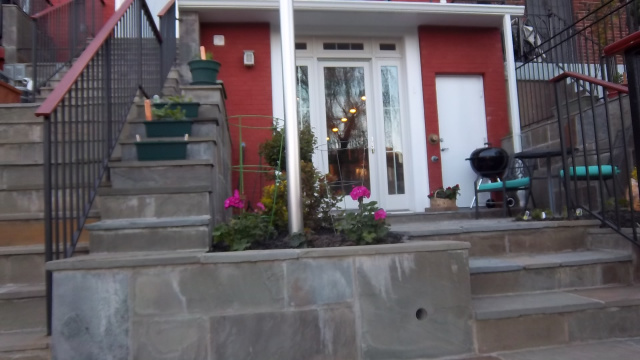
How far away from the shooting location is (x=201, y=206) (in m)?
3.37

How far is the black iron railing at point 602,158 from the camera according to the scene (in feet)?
13.4

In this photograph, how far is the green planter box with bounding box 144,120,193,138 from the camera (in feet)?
12.5

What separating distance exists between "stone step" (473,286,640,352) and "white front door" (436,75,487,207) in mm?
3659

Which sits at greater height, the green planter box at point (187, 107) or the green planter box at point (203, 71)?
the green planter box at point (203, 71)

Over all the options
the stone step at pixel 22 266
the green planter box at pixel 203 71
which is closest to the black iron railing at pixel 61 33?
the green planter box at pixel 203 71

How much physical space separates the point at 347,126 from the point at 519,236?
3.41 meters

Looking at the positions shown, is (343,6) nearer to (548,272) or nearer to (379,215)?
(379,215)

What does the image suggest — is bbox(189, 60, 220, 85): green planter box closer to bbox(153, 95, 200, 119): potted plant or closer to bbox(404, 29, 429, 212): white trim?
bbox(153, 95, 200, 119): potted plant

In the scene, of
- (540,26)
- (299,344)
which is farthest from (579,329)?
(540,26)

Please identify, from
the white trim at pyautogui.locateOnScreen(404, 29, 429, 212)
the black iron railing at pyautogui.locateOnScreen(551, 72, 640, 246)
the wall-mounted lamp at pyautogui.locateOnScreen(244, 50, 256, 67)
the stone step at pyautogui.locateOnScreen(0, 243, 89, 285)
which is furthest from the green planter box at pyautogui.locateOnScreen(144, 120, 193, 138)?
the white trim at pyautogui.locateOnScreen(404, 29, 429, 212)

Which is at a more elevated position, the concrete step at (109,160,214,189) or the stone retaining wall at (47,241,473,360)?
the concrete step at (109,160,214,189)

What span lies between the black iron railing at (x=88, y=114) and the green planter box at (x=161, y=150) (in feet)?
0.93

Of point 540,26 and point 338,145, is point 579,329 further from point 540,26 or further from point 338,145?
point 540,26

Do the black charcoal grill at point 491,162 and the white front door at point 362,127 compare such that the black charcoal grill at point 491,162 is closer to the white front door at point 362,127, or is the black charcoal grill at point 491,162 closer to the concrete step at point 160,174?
the white front door at point 362,127
